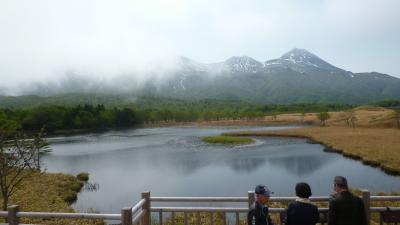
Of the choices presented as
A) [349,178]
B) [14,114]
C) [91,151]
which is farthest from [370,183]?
[14,114]

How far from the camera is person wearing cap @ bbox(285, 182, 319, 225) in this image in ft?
22.4

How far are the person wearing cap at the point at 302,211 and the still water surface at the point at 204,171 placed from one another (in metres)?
20.0

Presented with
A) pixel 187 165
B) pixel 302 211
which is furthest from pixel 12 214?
pixel 187 165

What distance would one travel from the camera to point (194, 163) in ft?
155

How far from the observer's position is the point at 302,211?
6840 mm

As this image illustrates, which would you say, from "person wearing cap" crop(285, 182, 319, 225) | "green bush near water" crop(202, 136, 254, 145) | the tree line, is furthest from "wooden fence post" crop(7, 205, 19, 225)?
the tree line


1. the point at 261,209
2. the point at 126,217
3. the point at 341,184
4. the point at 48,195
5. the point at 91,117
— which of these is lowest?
the point at 48,195

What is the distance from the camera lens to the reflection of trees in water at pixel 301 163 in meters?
40.3

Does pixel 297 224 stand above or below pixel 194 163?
above

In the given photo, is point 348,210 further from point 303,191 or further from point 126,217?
point 126,217

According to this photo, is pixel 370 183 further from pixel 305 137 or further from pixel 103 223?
pixel 305 137

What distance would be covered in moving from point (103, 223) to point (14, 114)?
4727 inches

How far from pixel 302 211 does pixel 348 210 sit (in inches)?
37.9

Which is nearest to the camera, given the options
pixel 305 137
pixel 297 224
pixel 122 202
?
pixel 297 224
